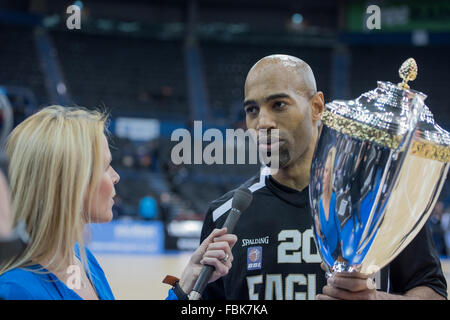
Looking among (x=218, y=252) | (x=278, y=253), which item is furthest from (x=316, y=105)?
(x=218, y=252)

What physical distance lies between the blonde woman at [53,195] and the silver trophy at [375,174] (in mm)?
296

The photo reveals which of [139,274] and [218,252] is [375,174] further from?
[139,274]

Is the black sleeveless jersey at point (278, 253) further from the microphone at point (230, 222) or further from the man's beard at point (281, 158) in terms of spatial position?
the microphone at point (230, 222)

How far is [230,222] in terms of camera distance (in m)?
1.21

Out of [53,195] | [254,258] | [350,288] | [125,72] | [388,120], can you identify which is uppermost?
[125,72]

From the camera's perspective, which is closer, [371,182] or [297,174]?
[371,182]

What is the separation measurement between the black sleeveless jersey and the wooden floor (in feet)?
10.9

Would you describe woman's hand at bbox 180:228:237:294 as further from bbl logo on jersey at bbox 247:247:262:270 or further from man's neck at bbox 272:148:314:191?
man's neck at bbox 272:148:314:191

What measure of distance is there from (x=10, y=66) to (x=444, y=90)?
14.1 meters

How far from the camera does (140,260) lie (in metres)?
9.84

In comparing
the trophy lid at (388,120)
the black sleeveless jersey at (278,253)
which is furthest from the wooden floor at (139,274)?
the trophy lid at (388,120)

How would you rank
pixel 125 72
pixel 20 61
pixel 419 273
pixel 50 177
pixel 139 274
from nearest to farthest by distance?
pixel 50 177 < pixel 419 273 < pixel 139 274 < pixel 20 61 < pixel 125 72

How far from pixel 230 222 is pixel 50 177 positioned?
0.39 m

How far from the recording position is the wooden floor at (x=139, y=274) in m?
5.65
